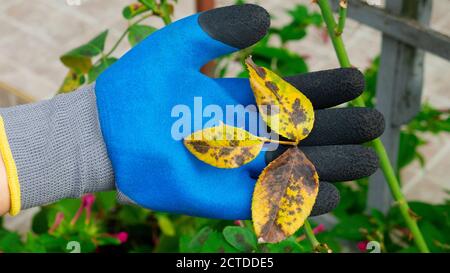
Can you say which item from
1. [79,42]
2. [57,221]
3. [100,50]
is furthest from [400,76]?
[79,42]

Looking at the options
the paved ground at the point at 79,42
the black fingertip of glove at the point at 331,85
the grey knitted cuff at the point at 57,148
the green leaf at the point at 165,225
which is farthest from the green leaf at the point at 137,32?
the paved ground at the point at 79,42

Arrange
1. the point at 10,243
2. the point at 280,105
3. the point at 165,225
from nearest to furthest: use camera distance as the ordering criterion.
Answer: the point at 280,105 < the point at 10,243 < the point at 165,225

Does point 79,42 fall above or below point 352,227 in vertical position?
below

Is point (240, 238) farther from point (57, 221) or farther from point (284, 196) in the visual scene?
point (57, 221)

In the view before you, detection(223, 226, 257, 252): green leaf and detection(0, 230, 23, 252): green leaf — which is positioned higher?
detection(223, 226, 257, 252): green leaf

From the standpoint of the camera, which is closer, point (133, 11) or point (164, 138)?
point (164, 138)

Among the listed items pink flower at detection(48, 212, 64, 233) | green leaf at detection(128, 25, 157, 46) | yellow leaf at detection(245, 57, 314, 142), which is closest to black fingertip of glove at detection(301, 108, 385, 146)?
yellow leaf at detection(245, 57, 314, 142)

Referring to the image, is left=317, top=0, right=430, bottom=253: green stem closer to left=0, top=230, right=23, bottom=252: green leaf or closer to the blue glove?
the blue glove
